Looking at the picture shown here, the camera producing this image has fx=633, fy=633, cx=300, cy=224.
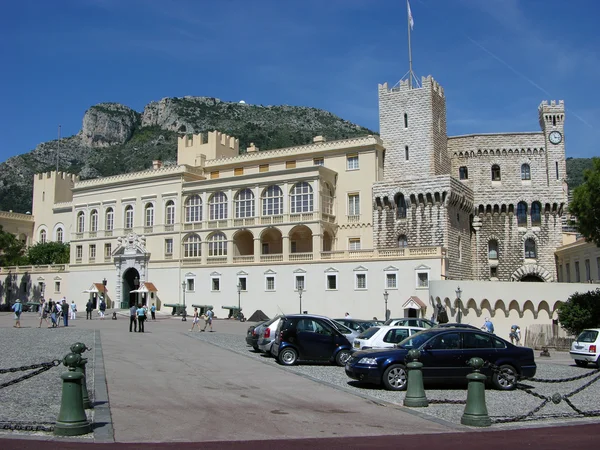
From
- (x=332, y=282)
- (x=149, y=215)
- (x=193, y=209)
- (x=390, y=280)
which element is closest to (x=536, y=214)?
(x=390, y=280)

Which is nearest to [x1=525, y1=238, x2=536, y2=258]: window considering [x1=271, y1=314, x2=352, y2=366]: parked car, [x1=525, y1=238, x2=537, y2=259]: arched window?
[x1=525, y1=238, x2=537, y2=259]: arched window

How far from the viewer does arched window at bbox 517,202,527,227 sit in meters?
53.1

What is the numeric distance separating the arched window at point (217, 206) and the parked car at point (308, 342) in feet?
116

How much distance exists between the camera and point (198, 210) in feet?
187

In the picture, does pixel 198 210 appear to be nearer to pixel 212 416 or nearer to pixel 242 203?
pixel 242 203

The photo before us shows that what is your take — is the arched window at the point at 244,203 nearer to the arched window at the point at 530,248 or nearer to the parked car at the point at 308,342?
the arched window at the point at 530,248

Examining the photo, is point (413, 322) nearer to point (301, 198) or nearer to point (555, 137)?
point (301, 198)

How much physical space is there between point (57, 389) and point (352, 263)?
110 ft

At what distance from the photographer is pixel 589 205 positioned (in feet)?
105

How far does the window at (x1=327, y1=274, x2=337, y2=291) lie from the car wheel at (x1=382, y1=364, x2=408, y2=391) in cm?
3183

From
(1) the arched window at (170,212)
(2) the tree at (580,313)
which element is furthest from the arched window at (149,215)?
(2) the tree at (580,313)

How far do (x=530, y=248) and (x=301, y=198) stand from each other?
1964 cm

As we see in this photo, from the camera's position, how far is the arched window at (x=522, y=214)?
5306cm

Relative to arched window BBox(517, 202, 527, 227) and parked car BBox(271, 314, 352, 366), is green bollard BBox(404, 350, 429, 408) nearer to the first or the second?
parked car BBox(271, 314, 352, 366)
